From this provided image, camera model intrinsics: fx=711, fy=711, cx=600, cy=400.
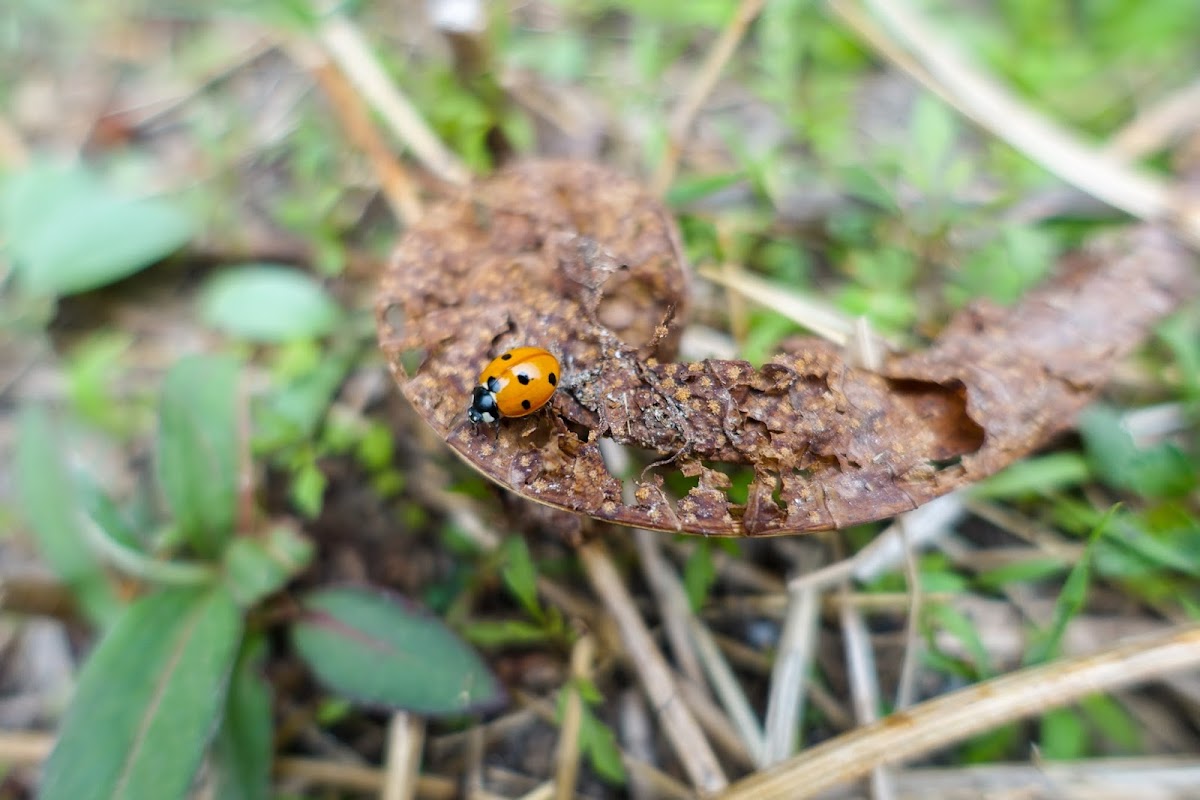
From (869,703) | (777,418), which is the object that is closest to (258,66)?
(777,418)

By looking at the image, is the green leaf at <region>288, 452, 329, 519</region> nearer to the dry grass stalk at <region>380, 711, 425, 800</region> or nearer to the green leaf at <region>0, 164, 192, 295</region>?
the dry grass stalk at <region>380, 711, 425, 800</region>

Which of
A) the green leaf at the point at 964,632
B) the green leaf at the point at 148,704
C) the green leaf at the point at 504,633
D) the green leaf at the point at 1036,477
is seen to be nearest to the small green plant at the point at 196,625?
the green leaf at the point at 148,704

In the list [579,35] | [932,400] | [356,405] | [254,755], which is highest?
[579,35]

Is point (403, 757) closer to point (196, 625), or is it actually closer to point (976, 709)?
point (196, 625)

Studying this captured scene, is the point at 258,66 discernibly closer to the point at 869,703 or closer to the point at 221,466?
the point at 221,466

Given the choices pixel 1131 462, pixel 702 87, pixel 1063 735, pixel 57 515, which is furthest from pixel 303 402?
pixel 1131 462
